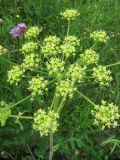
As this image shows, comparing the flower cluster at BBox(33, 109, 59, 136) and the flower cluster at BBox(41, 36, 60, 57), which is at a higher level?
the flower cluster at BBox(41, 36, 60, 57)

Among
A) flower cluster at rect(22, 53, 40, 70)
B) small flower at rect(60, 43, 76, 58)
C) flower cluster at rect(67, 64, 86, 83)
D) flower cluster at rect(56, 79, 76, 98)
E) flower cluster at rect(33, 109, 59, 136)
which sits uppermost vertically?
small flower at rect(60, 43, 76, 58)

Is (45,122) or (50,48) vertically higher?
(50,48)

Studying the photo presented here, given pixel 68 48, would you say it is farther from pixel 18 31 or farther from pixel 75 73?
pixel 18 31

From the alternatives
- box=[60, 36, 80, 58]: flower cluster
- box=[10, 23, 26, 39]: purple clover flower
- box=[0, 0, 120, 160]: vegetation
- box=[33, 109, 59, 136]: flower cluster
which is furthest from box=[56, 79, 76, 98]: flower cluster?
box=[10, 23, 26, 39]: purple clover flower

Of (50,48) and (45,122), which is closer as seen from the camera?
(45,122)

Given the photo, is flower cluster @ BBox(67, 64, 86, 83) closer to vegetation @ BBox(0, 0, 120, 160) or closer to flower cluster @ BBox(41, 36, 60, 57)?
vegetation @ BBox(0, 0, 120, 160)

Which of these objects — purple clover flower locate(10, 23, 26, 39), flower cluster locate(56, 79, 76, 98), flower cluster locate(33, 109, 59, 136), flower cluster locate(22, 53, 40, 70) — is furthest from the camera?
purple clover flower locate(10, 23, 26, 39)

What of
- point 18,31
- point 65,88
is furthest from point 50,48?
point 18,31

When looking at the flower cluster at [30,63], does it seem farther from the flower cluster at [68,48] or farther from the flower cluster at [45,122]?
the flower cluster at [45,122]

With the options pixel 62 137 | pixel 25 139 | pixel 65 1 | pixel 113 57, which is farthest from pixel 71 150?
pixel 65 1

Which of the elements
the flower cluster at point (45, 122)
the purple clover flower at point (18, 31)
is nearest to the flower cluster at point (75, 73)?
the flower cluster at point (45, 122)

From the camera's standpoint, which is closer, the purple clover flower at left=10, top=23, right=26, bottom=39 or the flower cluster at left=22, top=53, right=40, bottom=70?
the flower cluster at left=22, top=53, right=40, bottom=70

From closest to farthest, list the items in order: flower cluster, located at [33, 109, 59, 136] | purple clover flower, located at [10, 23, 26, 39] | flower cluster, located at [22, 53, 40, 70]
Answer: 1. flower cluster, located at [33, 109, 59, 136]
2. flower cluster, located at [22, 53, 40, 70]
3. purple clover flower, located at [10, 23, 26, 39]
